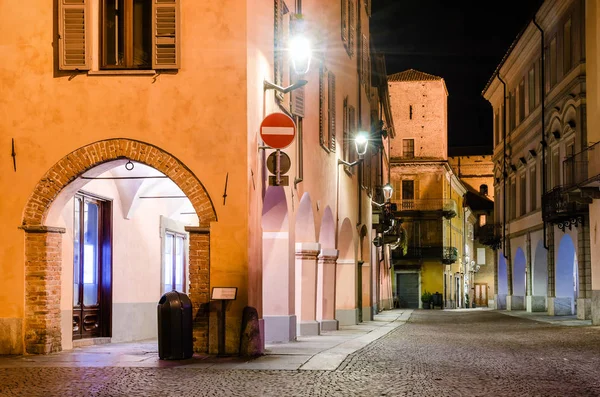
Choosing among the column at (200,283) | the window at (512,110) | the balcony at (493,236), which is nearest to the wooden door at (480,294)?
the balcony at (493,236)

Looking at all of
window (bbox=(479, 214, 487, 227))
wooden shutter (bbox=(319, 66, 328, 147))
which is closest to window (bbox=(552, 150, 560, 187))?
wooden shutter (bbox=(319, 66, 328, 147))

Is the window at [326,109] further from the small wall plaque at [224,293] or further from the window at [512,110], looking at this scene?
the window at [512,110]

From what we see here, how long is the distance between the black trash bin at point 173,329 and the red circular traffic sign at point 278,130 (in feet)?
9.12

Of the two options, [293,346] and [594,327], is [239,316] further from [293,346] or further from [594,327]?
[594,327]

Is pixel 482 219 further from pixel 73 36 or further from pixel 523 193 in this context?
pixel 73 36

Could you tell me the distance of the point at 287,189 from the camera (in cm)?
1719

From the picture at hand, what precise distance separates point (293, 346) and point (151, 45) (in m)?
5.79

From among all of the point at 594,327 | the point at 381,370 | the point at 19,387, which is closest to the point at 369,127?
the point at 594,327

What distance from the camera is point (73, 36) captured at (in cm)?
1423

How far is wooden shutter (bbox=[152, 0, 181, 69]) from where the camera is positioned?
1410 cm

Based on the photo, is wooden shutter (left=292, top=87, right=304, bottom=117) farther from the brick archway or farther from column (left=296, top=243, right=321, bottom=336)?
A: the brick archway

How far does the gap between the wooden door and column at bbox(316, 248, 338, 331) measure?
6503 centimetres

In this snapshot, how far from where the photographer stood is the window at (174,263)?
71.3 feet

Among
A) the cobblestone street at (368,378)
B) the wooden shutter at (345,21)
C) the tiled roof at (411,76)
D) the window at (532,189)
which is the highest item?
the tiled roof at (411,76)
